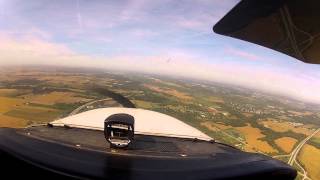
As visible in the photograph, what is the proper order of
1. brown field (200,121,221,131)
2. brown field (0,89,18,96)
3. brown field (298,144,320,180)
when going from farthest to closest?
brown field (0,89,18,96) → brown field (200,121,221,131) → brown field (298,144,320,180)

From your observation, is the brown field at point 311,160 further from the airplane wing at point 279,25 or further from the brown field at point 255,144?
the airplane wing at point 279,25

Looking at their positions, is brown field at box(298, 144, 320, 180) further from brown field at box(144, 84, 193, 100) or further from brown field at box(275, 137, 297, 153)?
brown field at box(144, 84, 193, 100)

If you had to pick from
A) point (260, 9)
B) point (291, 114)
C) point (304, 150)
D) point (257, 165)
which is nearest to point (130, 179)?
point (257, 165)

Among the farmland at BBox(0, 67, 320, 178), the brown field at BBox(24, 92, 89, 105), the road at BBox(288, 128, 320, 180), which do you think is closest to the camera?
the road at BBox(288, 128, 320, 180)

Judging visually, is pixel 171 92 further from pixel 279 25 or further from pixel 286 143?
pixel 279 25

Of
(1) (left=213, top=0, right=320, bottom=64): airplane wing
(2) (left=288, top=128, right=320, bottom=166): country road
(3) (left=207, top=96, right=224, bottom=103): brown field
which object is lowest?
(2) (left=288, top=128, right=320, bottom=166): country road

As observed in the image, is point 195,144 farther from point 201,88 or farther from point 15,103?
point 201,88

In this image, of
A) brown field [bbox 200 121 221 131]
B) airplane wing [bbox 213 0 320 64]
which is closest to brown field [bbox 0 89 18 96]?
brown field [bbox 200 121 221 131]
